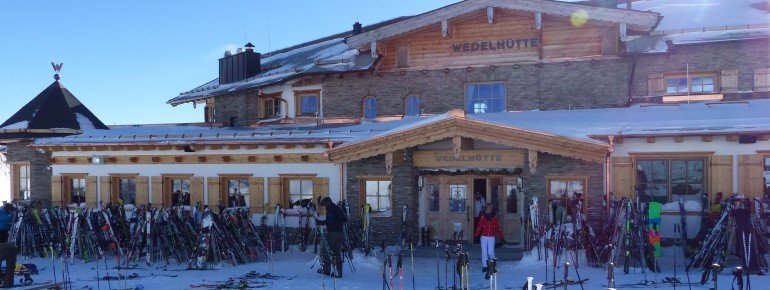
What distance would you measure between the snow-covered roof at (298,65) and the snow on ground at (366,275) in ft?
24.5

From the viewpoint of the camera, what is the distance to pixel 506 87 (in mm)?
20625

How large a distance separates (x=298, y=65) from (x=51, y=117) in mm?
8635

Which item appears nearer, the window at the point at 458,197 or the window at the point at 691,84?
the window at the point at 458,197

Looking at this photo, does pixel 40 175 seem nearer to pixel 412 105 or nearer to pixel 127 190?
pixel 127 190

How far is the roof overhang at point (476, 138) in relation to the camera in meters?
15.2

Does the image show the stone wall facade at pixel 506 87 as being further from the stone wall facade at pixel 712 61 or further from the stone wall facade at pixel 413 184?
the stone wall facade at pixel 413 184

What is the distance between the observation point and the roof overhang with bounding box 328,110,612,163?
49.8ft

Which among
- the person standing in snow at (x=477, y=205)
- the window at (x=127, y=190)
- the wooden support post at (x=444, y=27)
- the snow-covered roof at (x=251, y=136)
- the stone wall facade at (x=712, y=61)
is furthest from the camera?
the window at (x=127, y=190)

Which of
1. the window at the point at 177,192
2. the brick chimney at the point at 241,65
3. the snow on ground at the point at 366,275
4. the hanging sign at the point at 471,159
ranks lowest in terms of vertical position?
the snow on ground at the point at 366,275

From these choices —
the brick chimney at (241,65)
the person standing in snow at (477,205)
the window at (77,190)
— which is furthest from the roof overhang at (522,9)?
the window at (77,190)

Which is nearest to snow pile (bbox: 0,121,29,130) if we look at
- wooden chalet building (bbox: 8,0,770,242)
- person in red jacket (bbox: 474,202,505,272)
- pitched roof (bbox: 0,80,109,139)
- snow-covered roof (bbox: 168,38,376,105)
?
pitched roof (bbox: 0,80,109,139)

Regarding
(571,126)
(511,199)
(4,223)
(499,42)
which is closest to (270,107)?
(499,42)

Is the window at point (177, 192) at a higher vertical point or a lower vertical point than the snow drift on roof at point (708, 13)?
lower

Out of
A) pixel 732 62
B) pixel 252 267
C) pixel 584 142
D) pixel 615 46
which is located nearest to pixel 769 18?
pixel 732 62
